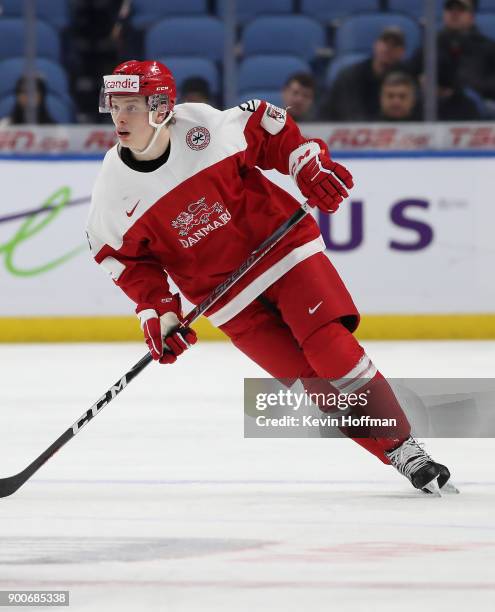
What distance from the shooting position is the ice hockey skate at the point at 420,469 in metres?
3.02

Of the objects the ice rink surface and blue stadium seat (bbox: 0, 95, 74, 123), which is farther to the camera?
blue stadium seat (bbox: 0, 95, 74, 123)

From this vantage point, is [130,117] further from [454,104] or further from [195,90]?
[454,104]

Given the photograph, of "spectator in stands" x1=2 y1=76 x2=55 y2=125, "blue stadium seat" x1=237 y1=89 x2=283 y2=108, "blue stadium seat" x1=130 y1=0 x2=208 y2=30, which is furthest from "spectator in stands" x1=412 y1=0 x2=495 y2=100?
"spectator in stands" x1=2 y1=76 x2=55 y2=125

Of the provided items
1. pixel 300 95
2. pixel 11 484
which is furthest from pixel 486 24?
pixel 11 484

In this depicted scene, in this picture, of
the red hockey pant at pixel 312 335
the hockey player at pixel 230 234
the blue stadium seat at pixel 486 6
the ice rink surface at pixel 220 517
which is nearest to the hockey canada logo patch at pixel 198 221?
the hockey player at pixel 230 234

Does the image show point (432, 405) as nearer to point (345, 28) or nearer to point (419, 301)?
point (419, 301)

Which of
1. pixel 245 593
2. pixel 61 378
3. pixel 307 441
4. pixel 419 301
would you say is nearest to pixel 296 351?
pixel 307 441

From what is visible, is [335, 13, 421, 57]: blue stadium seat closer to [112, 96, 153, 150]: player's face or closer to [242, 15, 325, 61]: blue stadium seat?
[242, 15, 325, 61]: blue stadium seat

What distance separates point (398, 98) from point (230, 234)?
318 centimetres

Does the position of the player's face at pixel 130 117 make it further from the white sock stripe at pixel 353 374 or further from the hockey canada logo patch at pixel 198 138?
the white sock stripe at pixel 353 374

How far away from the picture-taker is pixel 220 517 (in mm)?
2848

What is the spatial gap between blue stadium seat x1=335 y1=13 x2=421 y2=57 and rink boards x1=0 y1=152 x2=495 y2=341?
1.62 feet

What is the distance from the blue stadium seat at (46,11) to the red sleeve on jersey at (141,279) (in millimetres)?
3275

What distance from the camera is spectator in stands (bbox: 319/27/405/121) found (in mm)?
6105
